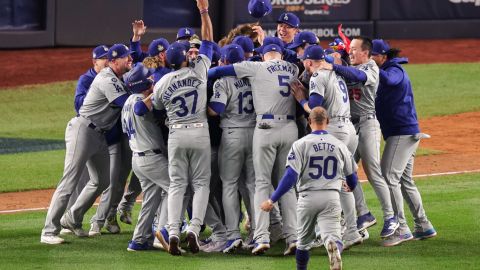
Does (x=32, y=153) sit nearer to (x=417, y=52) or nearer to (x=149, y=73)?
(x=149, y=73)

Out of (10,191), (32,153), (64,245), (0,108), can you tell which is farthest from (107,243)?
(0,108)

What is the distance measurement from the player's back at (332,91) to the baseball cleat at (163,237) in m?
1.74

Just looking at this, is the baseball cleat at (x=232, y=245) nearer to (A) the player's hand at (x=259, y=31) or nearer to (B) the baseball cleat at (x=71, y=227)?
(B) the baseball cleat at (x=71, y=227)

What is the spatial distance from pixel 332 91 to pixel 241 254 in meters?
1.60

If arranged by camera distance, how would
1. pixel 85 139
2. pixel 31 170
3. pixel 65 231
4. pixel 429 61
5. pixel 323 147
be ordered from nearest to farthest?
pixel 323 147 → pixel 85 139 → pixel 65 231 → pixel 31 170 → pixel 429 61

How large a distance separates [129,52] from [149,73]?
0.62 m

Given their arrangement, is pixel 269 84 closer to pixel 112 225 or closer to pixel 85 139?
pixel 85 139

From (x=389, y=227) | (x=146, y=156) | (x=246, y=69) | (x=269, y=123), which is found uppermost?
(x=246, y=69)

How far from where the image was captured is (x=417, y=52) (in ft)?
78.1

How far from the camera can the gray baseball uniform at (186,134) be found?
965 centimetres

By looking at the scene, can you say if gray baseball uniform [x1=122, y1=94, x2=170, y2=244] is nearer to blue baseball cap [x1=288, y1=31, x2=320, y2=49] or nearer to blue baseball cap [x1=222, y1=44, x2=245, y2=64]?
blue baseball cap [x1=222, y1=44, x2=245, y2=64]

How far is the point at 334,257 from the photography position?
27.2 ft

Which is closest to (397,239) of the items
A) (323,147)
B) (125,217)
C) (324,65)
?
(324,65)

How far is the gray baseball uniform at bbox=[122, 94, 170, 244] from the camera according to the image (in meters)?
9.92
